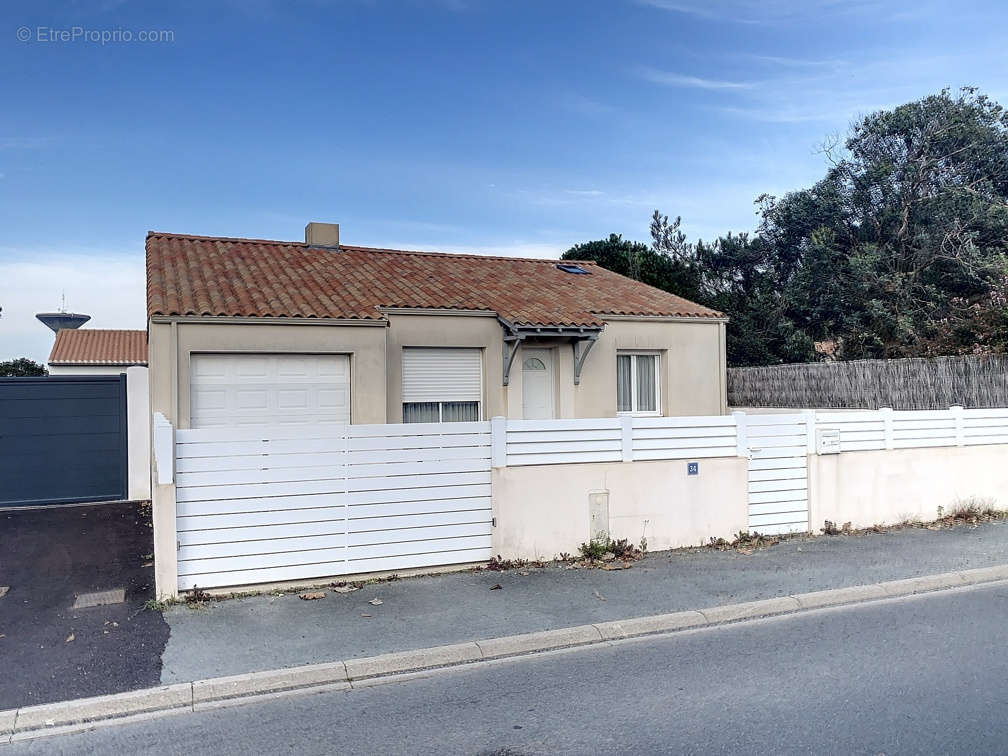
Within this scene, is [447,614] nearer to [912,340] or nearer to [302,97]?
[302,97]

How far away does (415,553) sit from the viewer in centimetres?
781

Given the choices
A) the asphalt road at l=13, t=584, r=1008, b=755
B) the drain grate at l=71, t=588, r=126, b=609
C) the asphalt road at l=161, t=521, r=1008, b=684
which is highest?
the drain grate at l=71, t=588, r=126, b=609

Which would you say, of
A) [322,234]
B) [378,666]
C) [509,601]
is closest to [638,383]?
[322,234]

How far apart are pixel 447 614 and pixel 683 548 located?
3.30 metres

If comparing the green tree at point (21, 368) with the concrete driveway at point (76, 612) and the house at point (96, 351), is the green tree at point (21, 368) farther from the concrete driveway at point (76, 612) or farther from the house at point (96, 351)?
the concrete driveway at point (76, 612)

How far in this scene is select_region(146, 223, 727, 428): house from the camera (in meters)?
12.1

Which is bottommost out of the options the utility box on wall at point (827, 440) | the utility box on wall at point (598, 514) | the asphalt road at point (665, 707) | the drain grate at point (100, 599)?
the asphalt road at point (665, 707)

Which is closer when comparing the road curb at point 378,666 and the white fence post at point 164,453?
the road curb at point 378,666

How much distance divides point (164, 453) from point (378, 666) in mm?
2672

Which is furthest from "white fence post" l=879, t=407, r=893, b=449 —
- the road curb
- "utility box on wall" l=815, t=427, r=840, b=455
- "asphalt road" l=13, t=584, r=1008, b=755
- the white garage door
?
the white garage door

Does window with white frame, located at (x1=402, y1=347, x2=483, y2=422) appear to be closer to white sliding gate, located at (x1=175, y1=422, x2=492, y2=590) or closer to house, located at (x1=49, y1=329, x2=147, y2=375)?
white sliding gate, located at (x1=175, y1=422, x2=492, y2=590)

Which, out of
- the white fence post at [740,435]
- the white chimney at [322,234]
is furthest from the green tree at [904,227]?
the white chimney at [322,234]

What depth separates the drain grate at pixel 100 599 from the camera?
23.3 feet

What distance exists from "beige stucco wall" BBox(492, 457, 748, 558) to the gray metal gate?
838 cm
